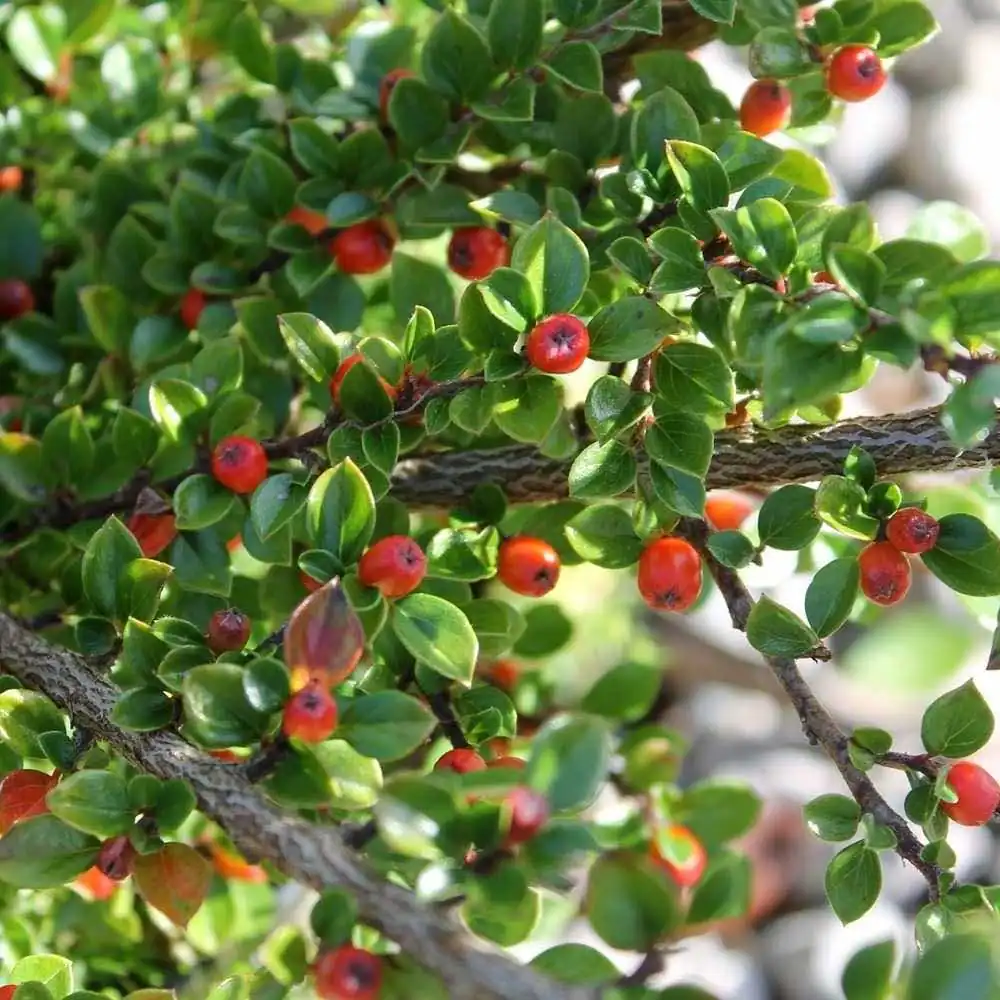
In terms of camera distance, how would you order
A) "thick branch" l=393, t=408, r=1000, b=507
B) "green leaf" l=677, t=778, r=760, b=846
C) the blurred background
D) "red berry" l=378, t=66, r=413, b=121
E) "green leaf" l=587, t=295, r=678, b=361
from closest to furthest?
"green leaf" l=587, t=295, r=678, b=361, "thick branch" l=393, t=408, r=1000, b=507, "red berry" l=378, t=66, r=413, b=121, "green leaf" l=677, t=778, r=760, b=846, the blurred background

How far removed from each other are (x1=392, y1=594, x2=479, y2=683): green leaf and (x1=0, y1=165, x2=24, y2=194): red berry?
96cm

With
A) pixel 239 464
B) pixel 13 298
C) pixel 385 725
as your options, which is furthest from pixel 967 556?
pixel 13 298

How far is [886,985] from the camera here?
2.46ft

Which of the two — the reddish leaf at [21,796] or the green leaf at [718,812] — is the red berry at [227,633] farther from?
the green leaf at [718,812]

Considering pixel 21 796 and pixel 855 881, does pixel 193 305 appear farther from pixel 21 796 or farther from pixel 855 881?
pixel 855 881

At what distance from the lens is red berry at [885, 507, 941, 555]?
0.89 metres

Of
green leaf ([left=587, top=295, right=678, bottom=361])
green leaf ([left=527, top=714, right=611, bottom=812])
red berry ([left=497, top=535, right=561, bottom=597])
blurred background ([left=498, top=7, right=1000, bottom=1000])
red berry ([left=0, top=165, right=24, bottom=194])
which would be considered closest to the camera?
green leaf ([left=527, top=714, right=611, bottom=812])

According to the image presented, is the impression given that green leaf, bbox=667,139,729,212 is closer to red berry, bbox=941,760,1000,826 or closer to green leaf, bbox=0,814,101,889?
red berry, bbox=941,760,1000,826

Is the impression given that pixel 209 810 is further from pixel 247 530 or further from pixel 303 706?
pixel 247 530

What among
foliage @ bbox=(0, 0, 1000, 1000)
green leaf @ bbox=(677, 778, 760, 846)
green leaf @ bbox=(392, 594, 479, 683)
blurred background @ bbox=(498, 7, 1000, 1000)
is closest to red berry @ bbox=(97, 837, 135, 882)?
foliage @ bbox=(0, 0, 1000, 1000)

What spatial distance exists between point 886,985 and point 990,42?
3941mm

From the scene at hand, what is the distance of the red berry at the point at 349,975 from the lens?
68 cm

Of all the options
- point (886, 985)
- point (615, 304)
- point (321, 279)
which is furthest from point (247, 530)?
point (886, 985)

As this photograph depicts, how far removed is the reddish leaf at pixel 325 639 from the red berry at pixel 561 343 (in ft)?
0.78
